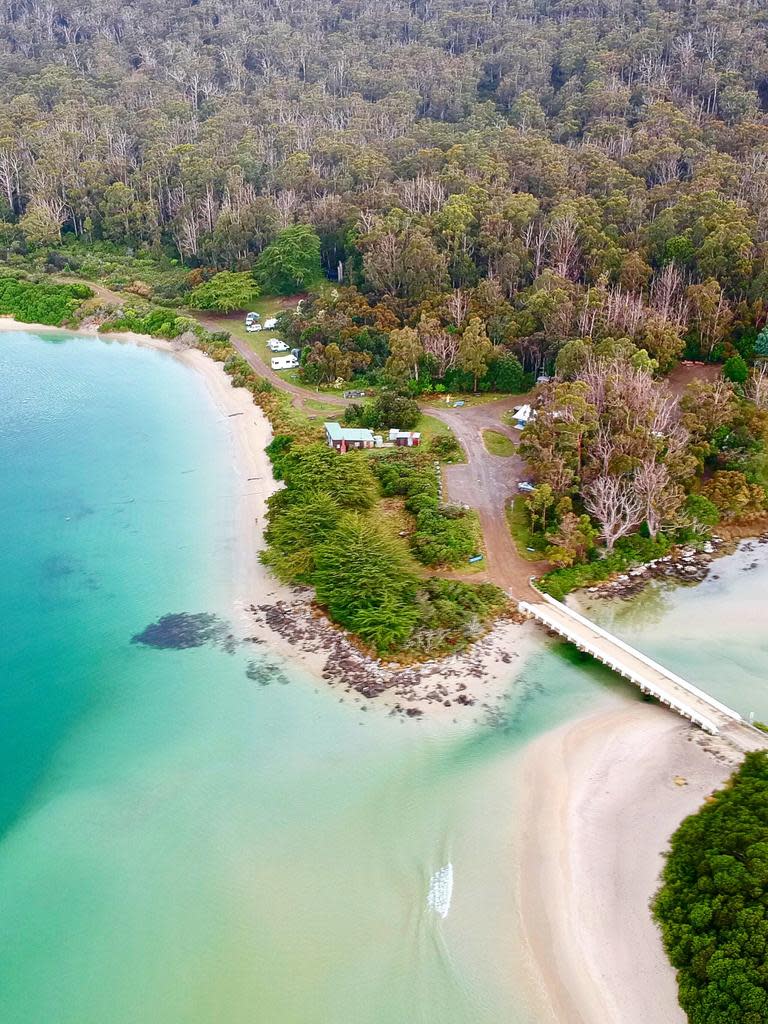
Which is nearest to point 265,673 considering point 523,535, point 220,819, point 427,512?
point 220,819

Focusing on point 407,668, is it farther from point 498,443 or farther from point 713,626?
point 498,443

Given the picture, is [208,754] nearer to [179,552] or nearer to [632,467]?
[179,552]

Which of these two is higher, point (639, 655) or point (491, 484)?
Answer: point (639, 655)

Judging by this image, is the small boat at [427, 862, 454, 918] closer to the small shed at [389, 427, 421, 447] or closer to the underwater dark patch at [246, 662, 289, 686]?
the underwater dark patch at [246, 662, 289, 686]

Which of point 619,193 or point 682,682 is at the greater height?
point 619,193

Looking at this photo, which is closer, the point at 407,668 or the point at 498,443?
the point at 407,668

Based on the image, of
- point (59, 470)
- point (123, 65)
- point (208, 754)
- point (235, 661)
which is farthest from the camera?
point (123, 65)

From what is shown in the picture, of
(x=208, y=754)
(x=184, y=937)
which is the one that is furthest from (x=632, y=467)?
(x=184, y=937)
